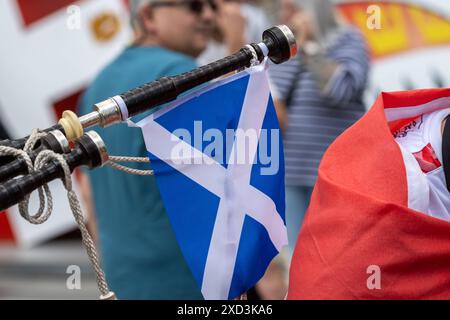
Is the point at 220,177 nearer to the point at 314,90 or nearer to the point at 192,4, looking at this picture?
the point at 192,4

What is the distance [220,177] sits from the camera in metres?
1.25

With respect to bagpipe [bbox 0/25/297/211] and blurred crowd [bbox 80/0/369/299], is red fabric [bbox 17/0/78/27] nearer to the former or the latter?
blurred crowd [bbox 80/0/369/299]

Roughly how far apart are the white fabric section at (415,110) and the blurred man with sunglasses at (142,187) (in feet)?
2.24

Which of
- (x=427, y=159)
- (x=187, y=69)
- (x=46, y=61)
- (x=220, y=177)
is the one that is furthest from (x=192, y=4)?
(x=46, y=61)

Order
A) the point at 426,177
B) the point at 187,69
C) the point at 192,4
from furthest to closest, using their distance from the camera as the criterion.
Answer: the point at 192,4, the point at 187,69, the point at 426,177

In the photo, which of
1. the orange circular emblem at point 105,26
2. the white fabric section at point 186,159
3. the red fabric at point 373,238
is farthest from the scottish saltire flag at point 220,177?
the orange circular emblem at point 105,26

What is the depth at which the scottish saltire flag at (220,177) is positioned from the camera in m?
1.23

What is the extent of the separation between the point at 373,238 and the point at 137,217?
0.91 meters

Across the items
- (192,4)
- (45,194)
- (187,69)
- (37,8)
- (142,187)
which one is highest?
(37,8)

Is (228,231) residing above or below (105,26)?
below

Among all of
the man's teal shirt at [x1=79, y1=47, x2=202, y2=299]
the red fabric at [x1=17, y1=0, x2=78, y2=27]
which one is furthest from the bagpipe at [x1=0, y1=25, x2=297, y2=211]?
the red fabric at [x1=17, y1=0, x2=78, y2=27]

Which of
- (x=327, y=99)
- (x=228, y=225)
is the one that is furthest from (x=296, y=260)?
(x=327, y=99)

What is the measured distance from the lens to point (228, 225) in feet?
4.15

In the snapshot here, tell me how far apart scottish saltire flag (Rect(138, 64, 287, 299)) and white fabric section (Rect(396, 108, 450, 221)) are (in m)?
0.23
